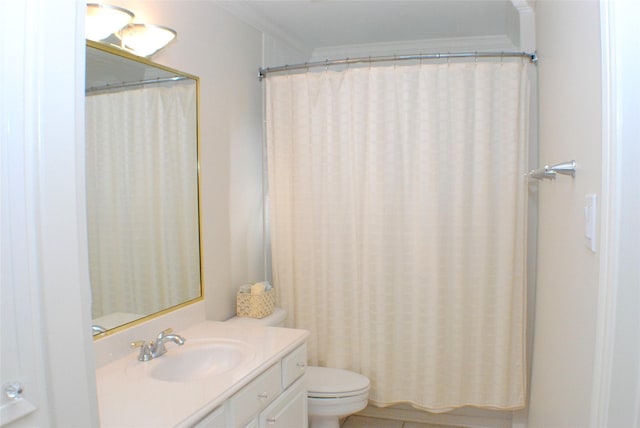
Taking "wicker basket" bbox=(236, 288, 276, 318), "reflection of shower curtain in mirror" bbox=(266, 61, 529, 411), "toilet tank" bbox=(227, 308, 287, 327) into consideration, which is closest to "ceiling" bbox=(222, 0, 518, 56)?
"reflection of shower curtain in mirror" bbox=(266, 61, 529, 411)

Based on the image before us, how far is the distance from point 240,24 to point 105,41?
107 cm

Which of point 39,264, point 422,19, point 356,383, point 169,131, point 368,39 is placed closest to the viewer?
point 39,264

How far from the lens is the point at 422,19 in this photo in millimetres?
2941

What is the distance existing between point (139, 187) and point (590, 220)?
159cm

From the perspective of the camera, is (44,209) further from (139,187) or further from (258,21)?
(258,21)

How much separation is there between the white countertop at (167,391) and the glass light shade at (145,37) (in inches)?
46.1

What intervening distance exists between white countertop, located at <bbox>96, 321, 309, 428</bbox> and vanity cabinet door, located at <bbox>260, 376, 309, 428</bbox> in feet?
0.61

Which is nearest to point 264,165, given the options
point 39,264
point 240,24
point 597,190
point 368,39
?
point 240,24

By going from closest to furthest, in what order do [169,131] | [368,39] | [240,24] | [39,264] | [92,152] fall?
[39,264] < [92,152] < [169,131] < [240,24] < [368,39]

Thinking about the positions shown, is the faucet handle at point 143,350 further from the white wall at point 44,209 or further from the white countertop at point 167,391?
the white wall at point 44,209

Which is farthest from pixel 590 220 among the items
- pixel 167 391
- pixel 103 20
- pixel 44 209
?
pixel 103 20

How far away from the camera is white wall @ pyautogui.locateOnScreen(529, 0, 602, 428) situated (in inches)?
47.8

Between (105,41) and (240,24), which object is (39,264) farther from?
(240,24)

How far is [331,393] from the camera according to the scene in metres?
2.46
